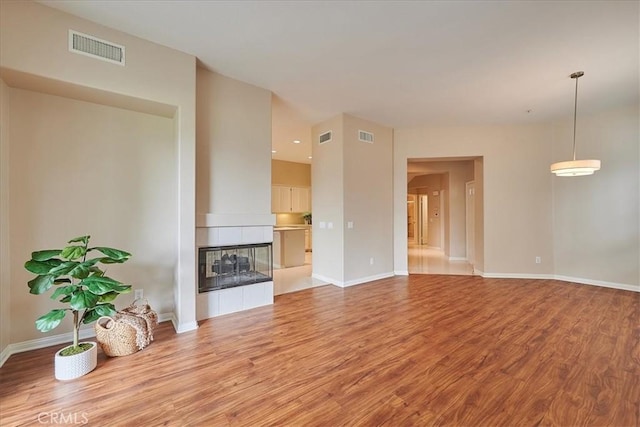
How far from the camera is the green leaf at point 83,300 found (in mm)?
2027

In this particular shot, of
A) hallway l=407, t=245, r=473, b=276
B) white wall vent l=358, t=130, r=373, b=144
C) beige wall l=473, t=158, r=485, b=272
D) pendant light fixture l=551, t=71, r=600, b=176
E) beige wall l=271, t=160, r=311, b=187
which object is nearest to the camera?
pendant light fixture l=551, t=71, r=600, b=176

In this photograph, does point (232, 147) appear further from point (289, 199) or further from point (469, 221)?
point (469, 221)

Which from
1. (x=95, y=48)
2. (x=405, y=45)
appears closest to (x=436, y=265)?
(x=405, y=45)

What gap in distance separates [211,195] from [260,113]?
4.46 feet

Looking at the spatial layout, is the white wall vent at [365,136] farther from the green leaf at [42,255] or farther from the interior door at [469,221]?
the green leaf at [42,255]

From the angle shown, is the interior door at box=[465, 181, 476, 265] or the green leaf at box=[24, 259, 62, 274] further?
the interior door at box=[465, 181, 476, 265]

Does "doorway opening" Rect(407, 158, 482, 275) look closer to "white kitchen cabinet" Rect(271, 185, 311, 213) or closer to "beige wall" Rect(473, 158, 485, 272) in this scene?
"beige wall" Rect(473, 158, 485, 272)

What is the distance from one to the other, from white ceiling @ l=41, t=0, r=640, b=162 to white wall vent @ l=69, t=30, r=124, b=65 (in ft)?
0.58

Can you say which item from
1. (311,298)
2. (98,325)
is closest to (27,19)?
(98,325)

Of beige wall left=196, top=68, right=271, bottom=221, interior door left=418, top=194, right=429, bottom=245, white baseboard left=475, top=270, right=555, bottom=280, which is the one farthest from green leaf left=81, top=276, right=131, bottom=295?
interior door left=418, top=194, right=429, bottom=245

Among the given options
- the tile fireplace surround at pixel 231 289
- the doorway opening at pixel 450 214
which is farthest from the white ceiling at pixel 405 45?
the doorway opening at pixel 450 214

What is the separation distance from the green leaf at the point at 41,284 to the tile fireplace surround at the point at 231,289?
129 cm

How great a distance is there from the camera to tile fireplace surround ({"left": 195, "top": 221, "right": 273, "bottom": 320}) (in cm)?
324

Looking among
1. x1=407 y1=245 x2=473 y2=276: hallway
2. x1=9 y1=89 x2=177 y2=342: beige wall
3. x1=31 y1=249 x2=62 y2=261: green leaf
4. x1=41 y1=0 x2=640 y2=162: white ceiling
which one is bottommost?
x1=407 y1=245 x2=473 y2=276: hallway
